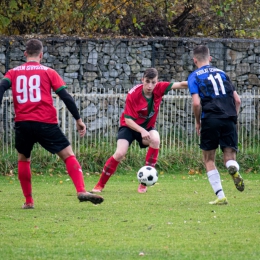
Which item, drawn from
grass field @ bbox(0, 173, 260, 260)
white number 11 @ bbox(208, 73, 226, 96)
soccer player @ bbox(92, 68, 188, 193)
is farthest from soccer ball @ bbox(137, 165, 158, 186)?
white number 11 @ bbox(208, 73, 226, 96)

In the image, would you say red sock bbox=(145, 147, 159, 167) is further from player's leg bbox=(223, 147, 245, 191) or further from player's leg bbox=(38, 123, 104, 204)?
player's leg bbox=(38, 123, 104, 204)

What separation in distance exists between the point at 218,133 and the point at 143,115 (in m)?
1.82

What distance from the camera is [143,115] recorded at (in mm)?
10742

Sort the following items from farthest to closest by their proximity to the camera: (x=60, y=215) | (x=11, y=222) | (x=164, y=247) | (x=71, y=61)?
(x=71, y=61)
(x=60, y=215)
(x=11, y=222)
(x=164, y=247)

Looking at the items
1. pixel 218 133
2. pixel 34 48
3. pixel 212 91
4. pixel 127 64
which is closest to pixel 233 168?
pixel 218 133

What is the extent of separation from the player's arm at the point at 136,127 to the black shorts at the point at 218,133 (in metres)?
1.21

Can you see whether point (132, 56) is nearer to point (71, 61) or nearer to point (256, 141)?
point (71, 61)

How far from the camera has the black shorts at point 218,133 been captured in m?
9.16

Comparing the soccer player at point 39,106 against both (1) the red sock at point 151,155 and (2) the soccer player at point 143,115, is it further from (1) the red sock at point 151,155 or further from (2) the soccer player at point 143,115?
(1) the red sock at point 151,155

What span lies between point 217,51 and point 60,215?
10502 mm

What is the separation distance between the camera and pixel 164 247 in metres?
6.30

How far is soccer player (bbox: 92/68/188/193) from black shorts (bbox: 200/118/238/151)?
1211 mm

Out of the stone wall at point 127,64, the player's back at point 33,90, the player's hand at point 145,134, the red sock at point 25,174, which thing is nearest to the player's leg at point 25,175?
the red sock at point 25,174

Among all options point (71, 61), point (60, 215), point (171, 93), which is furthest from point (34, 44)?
point (71, 61)
